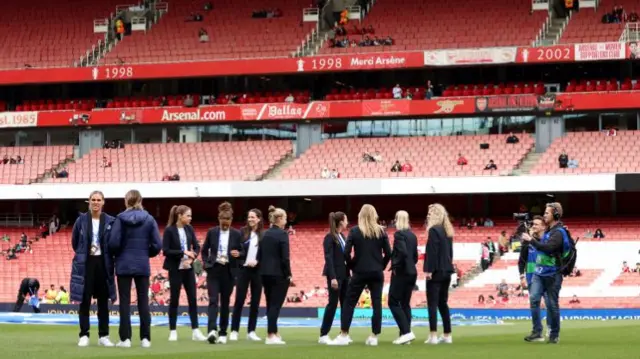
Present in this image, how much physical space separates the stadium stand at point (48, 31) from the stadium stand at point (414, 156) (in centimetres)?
1380

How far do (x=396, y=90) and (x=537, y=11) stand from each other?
24.7ft

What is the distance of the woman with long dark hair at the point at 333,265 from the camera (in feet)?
57.9

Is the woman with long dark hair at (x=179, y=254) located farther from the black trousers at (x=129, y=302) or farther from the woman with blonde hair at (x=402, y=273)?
the woman with blonde hair at (x=402, y=273)

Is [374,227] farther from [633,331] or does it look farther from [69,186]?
[69,186]

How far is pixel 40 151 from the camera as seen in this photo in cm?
5719

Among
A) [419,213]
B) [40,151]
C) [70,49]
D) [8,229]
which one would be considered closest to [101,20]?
[70,49]

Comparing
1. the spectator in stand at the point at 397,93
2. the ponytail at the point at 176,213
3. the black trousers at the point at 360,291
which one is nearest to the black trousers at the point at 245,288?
the ponytail at the point at 176,213

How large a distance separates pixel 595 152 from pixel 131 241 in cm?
3596

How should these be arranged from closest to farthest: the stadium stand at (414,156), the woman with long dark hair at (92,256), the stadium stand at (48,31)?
the woman with long dark hair at (92,256), the stadium stand at (414,156), the stadium stand at (48,31)

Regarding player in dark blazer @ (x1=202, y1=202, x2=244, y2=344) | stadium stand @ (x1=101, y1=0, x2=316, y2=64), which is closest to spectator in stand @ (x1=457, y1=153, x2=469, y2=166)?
stadium stand @ (x1=101, y1=0, x2=316, y2=64)

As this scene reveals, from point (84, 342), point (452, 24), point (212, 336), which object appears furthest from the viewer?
point (452, 24)

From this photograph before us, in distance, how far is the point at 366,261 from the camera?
56.3ft

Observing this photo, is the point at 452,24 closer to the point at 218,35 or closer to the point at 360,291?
the point at 218,35

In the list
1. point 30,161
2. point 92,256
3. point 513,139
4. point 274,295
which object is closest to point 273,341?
point 274,295
